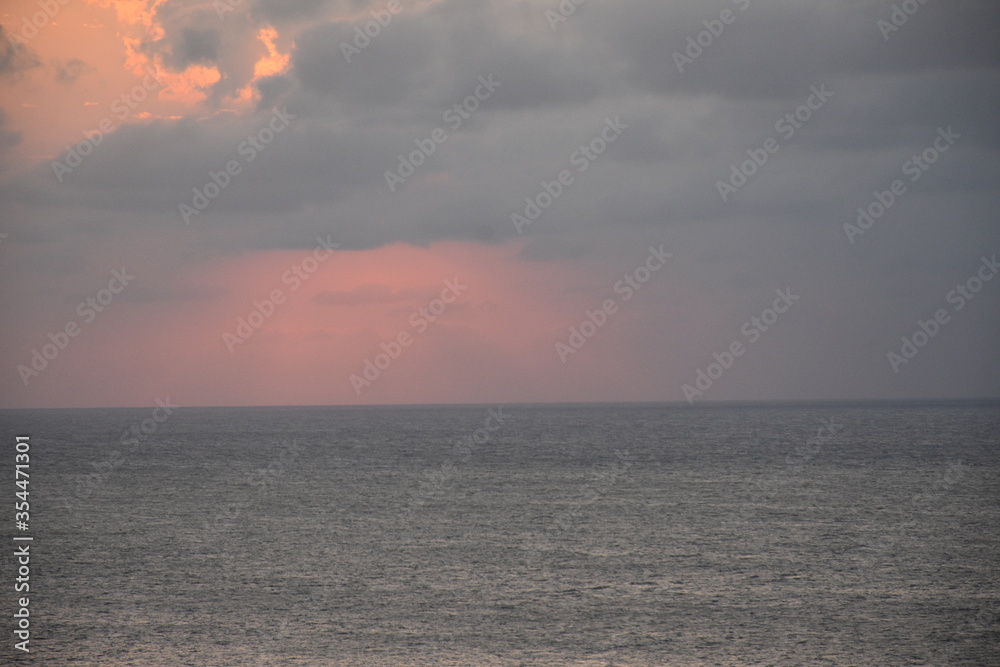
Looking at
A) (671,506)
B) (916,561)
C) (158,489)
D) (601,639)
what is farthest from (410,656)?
(158,489)

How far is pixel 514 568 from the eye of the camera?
1435 inches

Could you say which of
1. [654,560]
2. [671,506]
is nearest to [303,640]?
[654,560]

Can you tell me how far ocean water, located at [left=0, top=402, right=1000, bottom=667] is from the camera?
85.8ft

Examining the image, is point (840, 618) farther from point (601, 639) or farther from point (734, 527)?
point (734, 527)

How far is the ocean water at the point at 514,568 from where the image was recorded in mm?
26156

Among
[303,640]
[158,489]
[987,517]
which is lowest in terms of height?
[987,517]

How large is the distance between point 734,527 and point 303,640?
26785 mm

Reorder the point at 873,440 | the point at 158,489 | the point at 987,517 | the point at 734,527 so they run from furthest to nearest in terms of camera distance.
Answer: the point at 873,440, the point at 158,489, the point at 987,517, the point at 734,527

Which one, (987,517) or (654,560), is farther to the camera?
(987,517)

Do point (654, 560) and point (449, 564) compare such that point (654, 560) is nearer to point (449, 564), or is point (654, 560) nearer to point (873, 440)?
point (449, 564)

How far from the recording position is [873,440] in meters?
126

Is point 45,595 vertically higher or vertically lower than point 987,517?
higher

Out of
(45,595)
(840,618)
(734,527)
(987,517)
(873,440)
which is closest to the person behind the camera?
(840,618)

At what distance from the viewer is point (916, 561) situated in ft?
125
